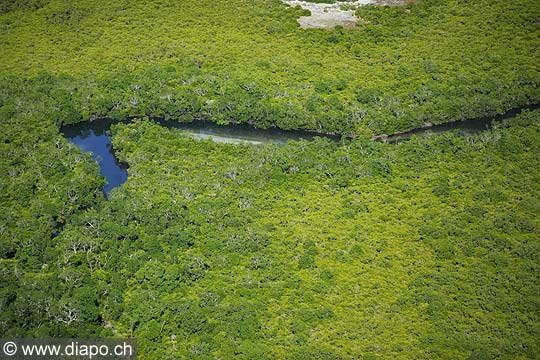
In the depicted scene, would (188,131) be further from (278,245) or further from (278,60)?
(278,245)

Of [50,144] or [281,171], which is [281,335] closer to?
[281,171]

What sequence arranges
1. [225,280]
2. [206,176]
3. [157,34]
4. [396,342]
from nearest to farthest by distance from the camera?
[396,342], [225,280], [206,176], [157,34]

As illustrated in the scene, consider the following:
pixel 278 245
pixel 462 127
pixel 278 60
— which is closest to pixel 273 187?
pixel 278 245

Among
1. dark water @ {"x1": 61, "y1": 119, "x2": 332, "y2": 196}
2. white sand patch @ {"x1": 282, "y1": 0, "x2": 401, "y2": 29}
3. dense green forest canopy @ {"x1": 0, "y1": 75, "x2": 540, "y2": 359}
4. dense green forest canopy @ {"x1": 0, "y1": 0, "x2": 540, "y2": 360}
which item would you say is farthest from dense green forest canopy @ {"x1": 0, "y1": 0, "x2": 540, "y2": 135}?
dense green forest canopy @ {"x1": 0, "y1": 75, "x2": 540, "y2": 359}

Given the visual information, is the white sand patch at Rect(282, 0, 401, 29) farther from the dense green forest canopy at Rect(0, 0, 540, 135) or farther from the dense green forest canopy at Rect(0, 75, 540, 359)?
the dense green forest canopy at Rect(0, 75, 540, 359)

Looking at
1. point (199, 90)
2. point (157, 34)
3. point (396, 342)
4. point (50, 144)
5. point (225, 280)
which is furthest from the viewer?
point (157, 34)

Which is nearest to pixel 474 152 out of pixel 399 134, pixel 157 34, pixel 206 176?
pixel 399 134

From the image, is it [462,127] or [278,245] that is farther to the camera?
[462,127]

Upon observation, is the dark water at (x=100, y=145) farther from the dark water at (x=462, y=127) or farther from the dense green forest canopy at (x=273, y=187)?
the dark water at (x=462, y=127)
